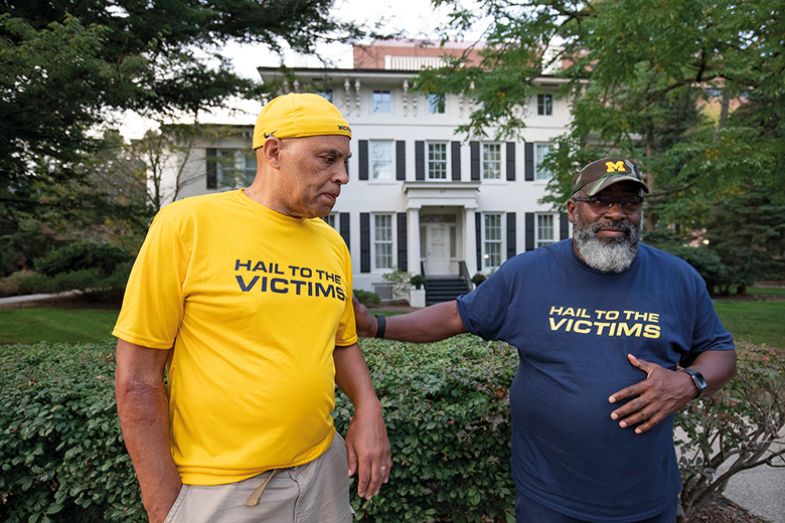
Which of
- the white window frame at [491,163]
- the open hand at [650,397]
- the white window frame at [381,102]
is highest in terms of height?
the white window frame at [381,102]

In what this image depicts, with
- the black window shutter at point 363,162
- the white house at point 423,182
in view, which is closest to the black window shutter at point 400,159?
the white house at point 423,182

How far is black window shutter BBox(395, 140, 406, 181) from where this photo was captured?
2209 centimetres

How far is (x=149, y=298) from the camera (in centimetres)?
137

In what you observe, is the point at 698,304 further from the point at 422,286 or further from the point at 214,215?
the point at 422,286

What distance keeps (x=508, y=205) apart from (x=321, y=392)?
72.8 feet

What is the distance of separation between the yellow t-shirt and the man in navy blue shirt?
0.63m

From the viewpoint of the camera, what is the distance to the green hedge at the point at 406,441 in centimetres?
254

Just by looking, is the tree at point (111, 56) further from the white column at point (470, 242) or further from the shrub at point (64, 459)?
the white column at point (470, 242)

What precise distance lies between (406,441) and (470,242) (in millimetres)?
19758

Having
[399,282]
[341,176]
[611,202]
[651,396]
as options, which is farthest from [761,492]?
[399,282]

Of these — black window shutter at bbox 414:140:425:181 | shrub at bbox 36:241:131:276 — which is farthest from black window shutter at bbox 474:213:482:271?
shrub at bbox 36:241:131:276

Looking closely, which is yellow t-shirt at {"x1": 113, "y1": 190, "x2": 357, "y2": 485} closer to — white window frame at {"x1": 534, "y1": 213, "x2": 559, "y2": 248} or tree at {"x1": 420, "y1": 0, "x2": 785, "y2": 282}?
tree at {"x1": 420, "y1": 0, "x2": 785, "y2": 282}

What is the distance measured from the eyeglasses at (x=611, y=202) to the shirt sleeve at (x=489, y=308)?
0.45m

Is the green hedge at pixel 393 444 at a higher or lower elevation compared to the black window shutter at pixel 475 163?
lower
